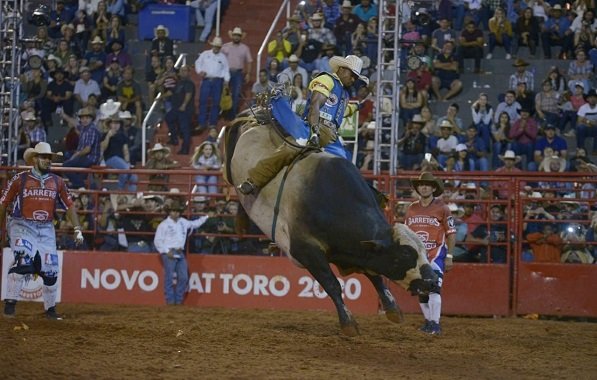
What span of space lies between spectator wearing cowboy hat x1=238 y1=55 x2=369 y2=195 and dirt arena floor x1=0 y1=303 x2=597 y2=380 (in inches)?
66.5

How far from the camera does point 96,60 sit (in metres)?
21.1

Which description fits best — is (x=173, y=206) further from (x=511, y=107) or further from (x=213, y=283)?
(x=511, y=107)

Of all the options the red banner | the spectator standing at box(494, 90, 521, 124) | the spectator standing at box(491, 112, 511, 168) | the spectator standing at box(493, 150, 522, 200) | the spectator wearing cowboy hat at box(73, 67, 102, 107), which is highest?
the spectator wearing cowboy hat at box(73, 67, 102, 107)

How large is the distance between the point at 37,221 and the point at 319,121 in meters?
4.09

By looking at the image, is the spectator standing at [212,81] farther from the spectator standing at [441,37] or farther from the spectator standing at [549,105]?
the spectator standing at [549,105]

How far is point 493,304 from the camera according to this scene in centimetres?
1486

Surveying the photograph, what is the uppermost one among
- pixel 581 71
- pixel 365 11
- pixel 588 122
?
pixel 365 11

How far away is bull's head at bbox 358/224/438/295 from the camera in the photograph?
9.54 meters

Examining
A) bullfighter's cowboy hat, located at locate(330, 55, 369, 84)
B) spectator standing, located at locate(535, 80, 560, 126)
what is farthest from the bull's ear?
spectator standing, located at locate(535, 80, 560, 126)

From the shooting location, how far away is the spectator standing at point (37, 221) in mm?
12477

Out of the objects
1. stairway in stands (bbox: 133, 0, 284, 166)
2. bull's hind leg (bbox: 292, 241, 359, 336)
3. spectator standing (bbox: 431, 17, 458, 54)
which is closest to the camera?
bull's hind leg (bbox: 292, 241, 359, 336)

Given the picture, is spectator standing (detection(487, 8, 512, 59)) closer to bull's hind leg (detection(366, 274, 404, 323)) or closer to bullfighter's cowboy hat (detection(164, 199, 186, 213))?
bullfighter's cowboy hat (detection(164, 199, 186, 213))

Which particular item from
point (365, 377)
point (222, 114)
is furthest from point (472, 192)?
point (365, 377)

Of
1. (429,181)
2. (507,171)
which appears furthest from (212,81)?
(429,181)
